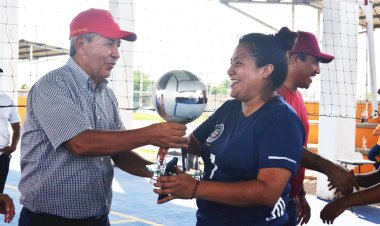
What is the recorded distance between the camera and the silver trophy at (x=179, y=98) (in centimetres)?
210

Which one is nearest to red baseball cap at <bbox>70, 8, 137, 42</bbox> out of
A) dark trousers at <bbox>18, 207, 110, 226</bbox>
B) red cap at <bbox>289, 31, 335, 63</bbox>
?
dark trousers at <bbox>18, 207, 110, 226</bbox>

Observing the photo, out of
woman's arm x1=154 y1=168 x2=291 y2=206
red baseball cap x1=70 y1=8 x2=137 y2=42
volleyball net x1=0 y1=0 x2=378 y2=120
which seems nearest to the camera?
woman's arm x1=154 y1=168 x2=291 y2=206

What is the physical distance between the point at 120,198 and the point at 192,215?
1.52 m

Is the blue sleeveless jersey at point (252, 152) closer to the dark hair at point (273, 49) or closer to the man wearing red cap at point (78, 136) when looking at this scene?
the dark hair at point (273, 49)

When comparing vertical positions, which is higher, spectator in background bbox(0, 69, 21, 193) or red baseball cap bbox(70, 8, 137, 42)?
red baseball cap bbox(70, 8, 137, 42)

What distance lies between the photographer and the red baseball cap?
237cm

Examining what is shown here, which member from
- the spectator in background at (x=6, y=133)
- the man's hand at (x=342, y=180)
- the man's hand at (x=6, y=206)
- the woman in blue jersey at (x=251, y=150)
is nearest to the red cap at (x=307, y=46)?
the man's hand at (x=342, y=180)

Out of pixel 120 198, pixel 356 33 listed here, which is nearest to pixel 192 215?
pixel 120 198

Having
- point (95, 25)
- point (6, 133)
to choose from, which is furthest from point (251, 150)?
point (6, 133)

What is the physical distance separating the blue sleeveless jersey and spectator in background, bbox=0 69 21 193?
12.3ft

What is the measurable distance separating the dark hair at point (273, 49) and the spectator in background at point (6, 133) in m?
4.00

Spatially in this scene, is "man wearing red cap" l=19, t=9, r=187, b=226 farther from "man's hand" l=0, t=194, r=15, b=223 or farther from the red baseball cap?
"man's hand" l=0, t=194, r=15, b=223

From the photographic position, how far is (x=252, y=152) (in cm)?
202

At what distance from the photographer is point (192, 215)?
6324 mm
